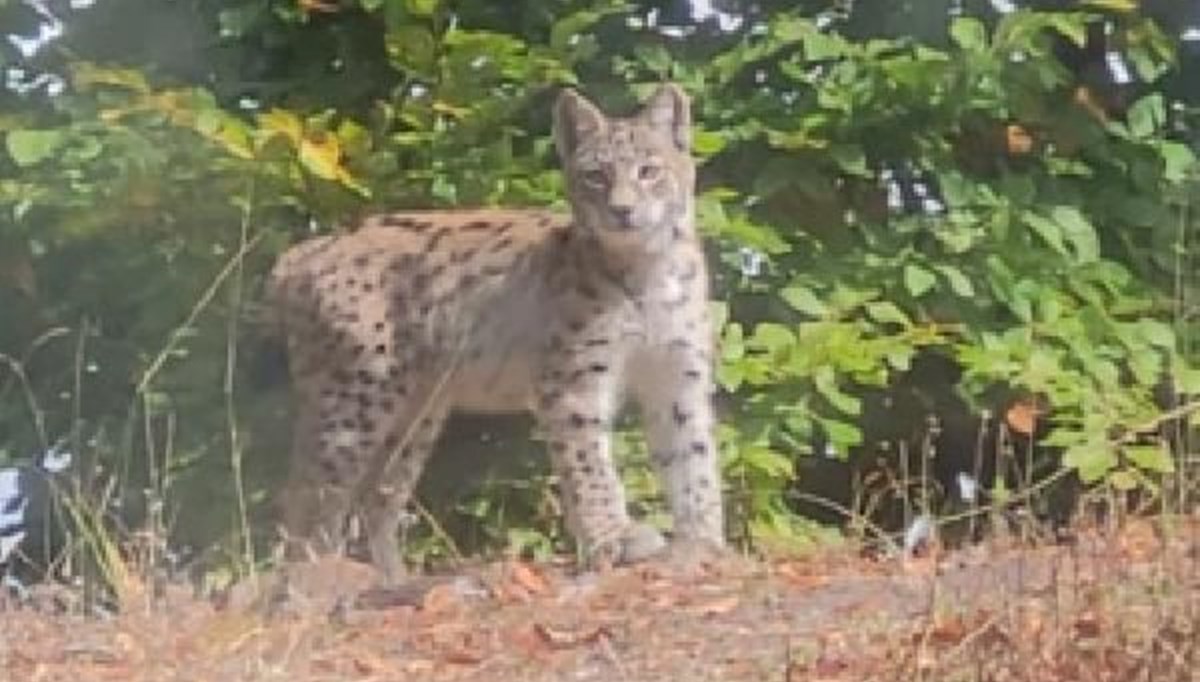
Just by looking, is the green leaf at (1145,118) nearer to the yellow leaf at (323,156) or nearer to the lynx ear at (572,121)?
the lynx ear at (572,121)

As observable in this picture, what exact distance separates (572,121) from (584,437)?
819mm

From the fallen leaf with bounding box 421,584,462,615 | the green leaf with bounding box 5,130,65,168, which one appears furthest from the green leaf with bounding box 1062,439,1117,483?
the green leaf with bounding box 5,130,65,168

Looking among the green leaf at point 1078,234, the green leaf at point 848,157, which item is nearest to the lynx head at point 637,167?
the green leaf at point 848,157

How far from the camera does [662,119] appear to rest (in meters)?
8.88

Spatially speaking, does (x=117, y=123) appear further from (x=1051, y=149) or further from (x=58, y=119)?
(x=1051, y=149)

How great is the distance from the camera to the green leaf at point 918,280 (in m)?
9.17

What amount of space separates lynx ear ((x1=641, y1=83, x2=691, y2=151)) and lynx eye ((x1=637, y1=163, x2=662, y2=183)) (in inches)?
3.2

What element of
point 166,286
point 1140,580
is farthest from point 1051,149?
point 1140,580

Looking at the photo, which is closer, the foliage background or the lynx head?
the lynx head

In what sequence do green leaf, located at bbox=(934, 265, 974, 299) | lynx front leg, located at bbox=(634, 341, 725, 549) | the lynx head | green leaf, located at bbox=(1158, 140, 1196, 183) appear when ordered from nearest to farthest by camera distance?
lynx front leg, located at bbox=(634, 341, 725, 549) → the lynx head → green leaf, located at bbox=(934, 265, 974, 299) → green leaf, located at bbox=(1158, 140, 1196, 183)

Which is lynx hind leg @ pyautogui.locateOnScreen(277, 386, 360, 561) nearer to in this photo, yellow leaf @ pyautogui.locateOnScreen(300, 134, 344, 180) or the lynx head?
yellow leaf @ pyautogui.locateOnScreen(300, 134, 344, 180)

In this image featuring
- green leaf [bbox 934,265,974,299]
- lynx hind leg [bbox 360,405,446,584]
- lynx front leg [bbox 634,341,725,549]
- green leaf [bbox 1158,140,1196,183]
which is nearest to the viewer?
lynx front leg [bbox 634,341,725,549]

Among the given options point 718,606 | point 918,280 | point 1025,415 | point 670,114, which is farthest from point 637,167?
point 718,606

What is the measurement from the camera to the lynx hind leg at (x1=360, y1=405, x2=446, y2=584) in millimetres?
9094
